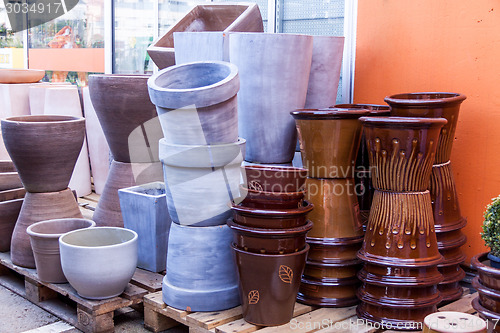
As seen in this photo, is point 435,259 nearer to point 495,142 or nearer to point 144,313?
point 495,142

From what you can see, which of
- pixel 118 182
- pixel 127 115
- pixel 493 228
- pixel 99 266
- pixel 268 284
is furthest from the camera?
pixel 118 182

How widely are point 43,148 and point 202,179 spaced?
100cm

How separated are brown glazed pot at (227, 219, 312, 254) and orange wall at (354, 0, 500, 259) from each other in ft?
3.31

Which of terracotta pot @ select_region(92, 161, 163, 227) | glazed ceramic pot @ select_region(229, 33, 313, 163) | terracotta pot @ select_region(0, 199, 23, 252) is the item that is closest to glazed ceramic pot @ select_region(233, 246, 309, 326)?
glazed ceramic pot @ select_region(229, 33, 313, 163)

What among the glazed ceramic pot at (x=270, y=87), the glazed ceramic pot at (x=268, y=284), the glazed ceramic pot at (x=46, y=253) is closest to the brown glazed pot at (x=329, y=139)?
the glazed ceramic pot at (x=270, y=87)

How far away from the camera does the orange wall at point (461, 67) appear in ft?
8.91

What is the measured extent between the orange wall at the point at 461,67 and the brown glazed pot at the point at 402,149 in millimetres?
647

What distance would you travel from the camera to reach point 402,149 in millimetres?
2184

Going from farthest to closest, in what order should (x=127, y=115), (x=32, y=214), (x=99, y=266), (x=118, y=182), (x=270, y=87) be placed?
(x=118, y=182), (x=127, y=115), (x=32, y=214), (x=270, y=87), (x=99, y=266)

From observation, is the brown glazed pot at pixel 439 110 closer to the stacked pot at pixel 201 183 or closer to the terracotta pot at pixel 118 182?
the stacked pot at pixel 201 183

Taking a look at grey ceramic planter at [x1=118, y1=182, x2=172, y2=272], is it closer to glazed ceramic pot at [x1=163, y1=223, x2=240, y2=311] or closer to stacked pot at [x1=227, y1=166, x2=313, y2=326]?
glazed ceramic pot at [x1=163, y1=223, x2=240, y2=311]

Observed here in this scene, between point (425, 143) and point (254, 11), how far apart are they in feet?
5.20

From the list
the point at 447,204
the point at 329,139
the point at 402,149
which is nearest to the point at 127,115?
the point at 329,139

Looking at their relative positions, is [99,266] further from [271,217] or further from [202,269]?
[271,217]
